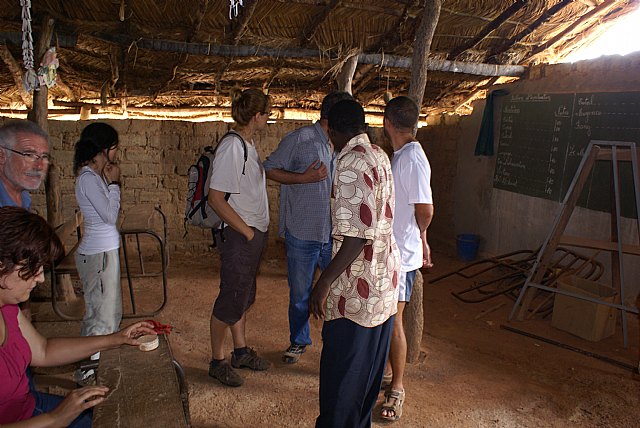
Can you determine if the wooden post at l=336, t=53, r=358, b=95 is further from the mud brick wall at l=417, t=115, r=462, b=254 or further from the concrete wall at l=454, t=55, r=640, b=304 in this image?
the mud brick wall at l=417, t=115, r=462, b=254

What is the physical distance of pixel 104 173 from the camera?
2801mm

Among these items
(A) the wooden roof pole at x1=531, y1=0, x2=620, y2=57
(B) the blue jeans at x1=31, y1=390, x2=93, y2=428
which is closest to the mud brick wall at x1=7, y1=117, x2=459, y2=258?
(A) the wooden roof pole at x1=531, y1=0, x2=620, y2=57

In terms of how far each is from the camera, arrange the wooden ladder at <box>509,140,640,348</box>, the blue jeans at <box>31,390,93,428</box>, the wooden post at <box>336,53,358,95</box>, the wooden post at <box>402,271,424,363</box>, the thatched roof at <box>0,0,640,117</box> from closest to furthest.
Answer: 1. the blue jeans at <box>31,390,93,428</box>
2. the wooden post at <box>402,271,424,363</box>
3. the wooden ladder at <box>509,140,640,348</box>
4. the thatched roof at <box>0,0,640,117</box>
5. the wooden post at <box>336,53,358,95</box>

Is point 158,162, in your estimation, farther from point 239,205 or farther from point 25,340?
point 25,340

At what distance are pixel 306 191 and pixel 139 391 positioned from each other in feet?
6.35

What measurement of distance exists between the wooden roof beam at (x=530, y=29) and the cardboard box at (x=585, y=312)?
3.60 m

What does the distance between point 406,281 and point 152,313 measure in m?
2.60

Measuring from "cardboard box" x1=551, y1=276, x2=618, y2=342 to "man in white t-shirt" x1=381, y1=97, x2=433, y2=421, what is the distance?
2.33 meters

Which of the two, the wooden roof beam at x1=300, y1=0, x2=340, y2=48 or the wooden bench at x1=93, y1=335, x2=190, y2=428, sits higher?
the wooden roof beam at x1=300, y1=0, x2=340, y2=48

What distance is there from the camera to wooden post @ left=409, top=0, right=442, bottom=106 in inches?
154

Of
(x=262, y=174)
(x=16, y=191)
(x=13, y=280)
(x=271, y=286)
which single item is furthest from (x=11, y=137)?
(x=271, y=286)

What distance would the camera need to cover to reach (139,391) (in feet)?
5.32

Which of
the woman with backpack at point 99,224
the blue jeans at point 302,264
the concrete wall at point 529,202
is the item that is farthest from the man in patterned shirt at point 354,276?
the concrete wall at point 529,202

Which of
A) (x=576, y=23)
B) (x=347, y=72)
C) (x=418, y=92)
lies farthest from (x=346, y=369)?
(x=576, y=23)
